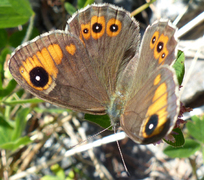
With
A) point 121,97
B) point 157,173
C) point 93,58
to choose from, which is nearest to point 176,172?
point 157,173

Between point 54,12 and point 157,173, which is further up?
point 54,12

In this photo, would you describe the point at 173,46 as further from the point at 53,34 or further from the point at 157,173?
the point at 157,173

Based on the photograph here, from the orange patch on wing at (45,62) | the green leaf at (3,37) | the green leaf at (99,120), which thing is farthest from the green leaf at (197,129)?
the green leaf at (3,37)

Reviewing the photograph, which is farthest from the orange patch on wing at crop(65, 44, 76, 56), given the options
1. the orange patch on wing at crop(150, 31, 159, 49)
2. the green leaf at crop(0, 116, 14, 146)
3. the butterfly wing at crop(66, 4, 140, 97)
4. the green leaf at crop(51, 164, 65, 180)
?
the green leaf at crop(51, 164, 65, 180)

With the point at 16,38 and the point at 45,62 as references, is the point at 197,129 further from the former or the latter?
the point at 16,38

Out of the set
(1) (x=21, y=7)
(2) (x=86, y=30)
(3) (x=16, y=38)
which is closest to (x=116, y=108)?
(2) (x=86, y=30)

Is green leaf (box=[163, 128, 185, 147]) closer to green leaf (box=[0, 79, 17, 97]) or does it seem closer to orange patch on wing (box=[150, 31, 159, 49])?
orange patch on wing (box=[150, 31, 159, 49])
